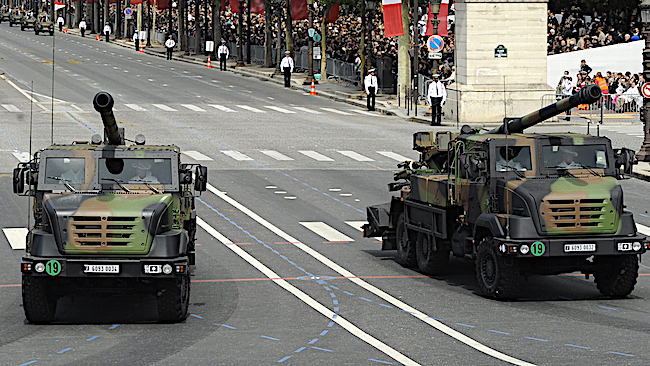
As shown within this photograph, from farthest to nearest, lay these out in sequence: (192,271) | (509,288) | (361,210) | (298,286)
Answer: (361,210) → (192,271) → (298,286) → (509,288)

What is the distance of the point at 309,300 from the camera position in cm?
1762

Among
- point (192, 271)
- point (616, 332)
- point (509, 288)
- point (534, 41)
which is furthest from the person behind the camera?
point (534, 41)

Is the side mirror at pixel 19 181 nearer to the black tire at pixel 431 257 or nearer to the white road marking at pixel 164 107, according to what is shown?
the black tire at pixel 431 257

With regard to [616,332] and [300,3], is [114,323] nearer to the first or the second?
[616,332]

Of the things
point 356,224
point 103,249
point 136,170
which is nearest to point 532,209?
point 136,170

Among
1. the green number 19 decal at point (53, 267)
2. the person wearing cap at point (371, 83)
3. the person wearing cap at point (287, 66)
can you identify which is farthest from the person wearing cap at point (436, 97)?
the green number 19 decal at point (53, 267)

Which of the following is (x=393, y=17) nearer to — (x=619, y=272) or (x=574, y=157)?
(x=574, y=157)

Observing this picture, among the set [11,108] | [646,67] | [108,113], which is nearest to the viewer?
[108,113]

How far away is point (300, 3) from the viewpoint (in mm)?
65812

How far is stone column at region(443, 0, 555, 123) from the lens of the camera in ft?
159

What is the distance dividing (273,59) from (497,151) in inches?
2521

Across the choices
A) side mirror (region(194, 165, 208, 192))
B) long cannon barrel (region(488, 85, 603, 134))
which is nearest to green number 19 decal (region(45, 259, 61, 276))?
Answer: side mirror (region(194, 165, 208, 192))

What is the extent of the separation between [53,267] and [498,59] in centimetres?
3587

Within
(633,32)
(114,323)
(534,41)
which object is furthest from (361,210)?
(633,32)
